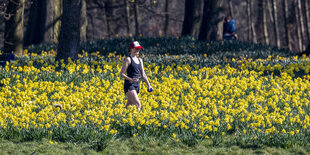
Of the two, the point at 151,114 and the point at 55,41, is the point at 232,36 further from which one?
the point at 151,114

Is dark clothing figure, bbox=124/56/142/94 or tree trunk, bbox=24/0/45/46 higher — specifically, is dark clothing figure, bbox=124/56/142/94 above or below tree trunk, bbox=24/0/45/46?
below

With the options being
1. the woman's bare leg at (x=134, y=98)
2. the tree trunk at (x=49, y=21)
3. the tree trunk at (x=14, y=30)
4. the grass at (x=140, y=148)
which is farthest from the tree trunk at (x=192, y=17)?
the grass at (x=140, y=148)

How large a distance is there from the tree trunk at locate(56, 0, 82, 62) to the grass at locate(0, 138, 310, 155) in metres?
5.96

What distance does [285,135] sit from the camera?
718cm

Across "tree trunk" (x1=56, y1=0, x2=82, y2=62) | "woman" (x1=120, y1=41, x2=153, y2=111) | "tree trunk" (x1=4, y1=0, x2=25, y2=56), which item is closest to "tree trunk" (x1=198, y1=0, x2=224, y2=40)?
"tree trunk" (x1=56, y1=0, x2=82, y2=62)

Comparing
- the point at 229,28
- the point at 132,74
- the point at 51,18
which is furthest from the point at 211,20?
the point at 132,74

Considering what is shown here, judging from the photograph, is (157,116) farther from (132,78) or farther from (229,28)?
(229,28)

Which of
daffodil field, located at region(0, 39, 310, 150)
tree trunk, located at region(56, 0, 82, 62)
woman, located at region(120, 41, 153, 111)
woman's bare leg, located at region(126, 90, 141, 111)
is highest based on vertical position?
tree trunk, located at region(56, 0, 82, 62)

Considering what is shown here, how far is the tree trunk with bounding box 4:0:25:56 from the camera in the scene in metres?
15.9

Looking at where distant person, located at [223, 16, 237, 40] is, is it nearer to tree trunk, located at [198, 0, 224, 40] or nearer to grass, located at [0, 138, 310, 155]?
tree trunk, located at [198, 0, 224, 40]

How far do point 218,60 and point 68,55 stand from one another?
448cm

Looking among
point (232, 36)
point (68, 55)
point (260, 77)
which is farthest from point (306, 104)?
point (232, 36)

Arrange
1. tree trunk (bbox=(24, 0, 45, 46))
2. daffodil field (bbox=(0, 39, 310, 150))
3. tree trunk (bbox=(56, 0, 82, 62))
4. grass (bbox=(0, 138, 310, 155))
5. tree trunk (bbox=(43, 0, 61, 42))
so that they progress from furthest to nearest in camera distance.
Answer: tree trunk (bbox=(24, 0, 45, 46)), tree trunk (bbox=(43, 0, 61, 42)), tree trunk (bbox=(56, 0, 82, 62)), daffodil field (bbox=(0, 39, 310, 150)), grass (bbox=(0, 138, 310, 155))

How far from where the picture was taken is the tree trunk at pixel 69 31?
12.7 m
